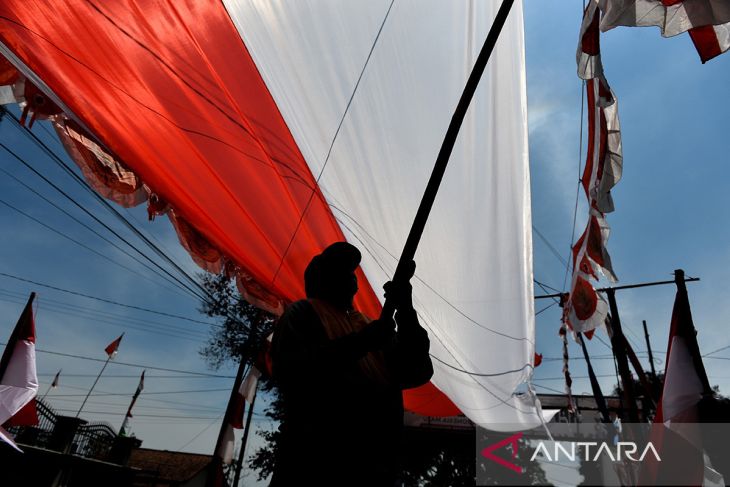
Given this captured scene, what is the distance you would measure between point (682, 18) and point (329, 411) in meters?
1.74

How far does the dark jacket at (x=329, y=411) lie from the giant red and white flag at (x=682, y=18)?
145 cm

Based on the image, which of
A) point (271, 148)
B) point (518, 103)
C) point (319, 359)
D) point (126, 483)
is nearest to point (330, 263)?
point (319, 359)

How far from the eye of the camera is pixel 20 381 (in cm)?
519

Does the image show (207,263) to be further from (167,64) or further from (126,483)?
(126,483)

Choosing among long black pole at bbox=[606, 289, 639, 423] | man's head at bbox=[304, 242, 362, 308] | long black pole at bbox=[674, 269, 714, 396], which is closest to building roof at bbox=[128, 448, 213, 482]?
long black pole at bbox=[606, 289, 639, 423]

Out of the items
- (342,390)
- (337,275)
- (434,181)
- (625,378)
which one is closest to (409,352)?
(342,390)

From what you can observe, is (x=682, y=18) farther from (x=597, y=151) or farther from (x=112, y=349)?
(x=112, y=349)

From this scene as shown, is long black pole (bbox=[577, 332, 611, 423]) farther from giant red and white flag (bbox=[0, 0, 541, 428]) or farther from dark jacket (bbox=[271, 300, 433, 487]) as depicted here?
dark jacket (bbox=[271, 300, 433, 487])

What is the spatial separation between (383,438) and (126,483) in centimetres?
1547

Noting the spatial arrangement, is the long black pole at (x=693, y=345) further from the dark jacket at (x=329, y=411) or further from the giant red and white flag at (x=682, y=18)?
the dark jacket at (x=329, y=411)

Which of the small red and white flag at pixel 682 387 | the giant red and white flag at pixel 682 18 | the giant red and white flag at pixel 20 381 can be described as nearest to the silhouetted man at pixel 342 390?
the small red and white flag at pixel 682 387

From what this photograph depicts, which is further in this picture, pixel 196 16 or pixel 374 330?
pixel 196 16

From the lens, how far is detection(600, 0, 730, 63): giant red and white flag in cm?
137

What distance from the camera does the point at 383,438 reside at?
3.90 ft
